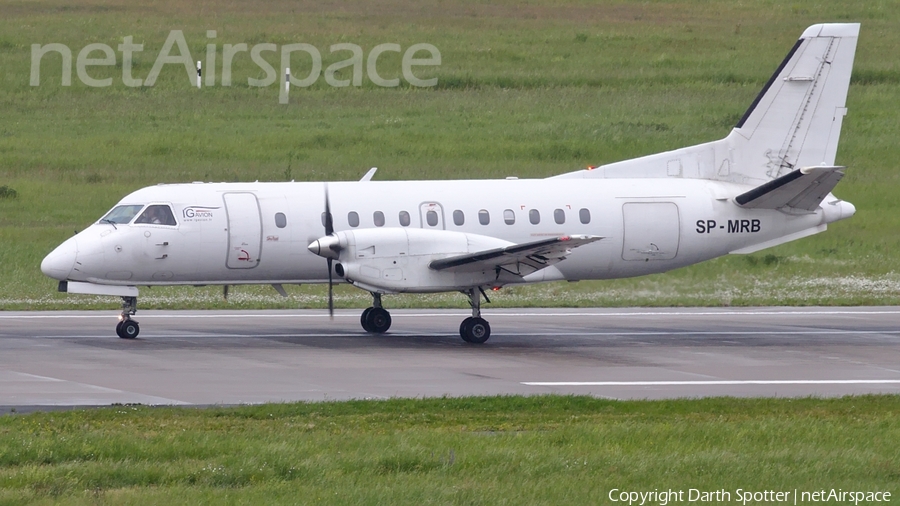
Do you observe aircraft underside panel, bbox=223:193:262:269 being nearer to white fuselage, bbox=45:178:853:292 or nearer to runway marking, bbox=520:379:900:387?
white fuselage, bbox=45:178:853:292

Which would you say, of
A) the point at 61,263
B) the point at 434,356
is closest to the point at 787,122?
the point at 434,356

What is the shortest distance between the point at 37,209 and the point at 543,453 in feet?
97.8

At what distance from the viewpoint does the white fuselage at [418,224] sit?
798 inches

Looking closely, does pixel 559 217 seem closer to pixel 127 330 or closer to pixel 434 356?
pixel 434 356

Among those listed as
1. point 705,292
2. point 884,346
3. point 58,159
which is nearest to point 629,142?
point 705,292

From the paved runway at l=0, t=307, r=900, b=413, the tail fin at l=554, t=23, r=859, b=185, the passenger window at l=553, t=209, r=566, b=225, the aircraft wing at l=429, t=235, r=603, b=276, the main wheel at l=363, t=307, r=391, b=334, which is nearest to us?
the paved runway at l=0, t=307, r=900, b=413

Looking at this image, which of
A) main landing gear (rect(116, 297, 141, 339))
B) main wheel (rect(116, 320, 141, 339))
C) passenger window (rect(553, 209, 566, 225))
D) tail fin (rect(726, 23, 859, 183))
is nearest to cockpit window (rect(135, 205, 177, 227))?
main landing gear (rect(116, 297, 141, 339))

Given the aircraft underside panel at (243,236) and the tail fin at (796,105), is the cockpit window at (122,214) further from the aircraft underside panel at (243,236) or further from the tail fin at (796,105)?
the tail fin at (796,105)

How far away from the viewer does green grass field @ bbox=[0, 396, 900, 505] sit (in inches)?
396

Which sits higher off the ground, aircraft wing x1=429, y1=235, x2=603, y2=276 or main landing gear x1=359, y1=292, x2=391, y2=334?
aircraft wing x1=429, y1=235, x2=603, y2=276

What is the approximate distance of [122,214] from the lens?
20516 millimetres

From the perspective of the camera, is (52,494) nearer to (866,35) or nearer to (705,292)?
(705,292)

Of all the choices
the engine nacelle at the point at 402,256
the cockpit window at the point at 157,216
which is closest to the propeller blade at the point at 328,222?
the engine nacelle at the point at 402,256

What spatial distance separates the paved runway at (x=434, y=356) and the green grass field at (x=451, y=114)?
9.77 feet
